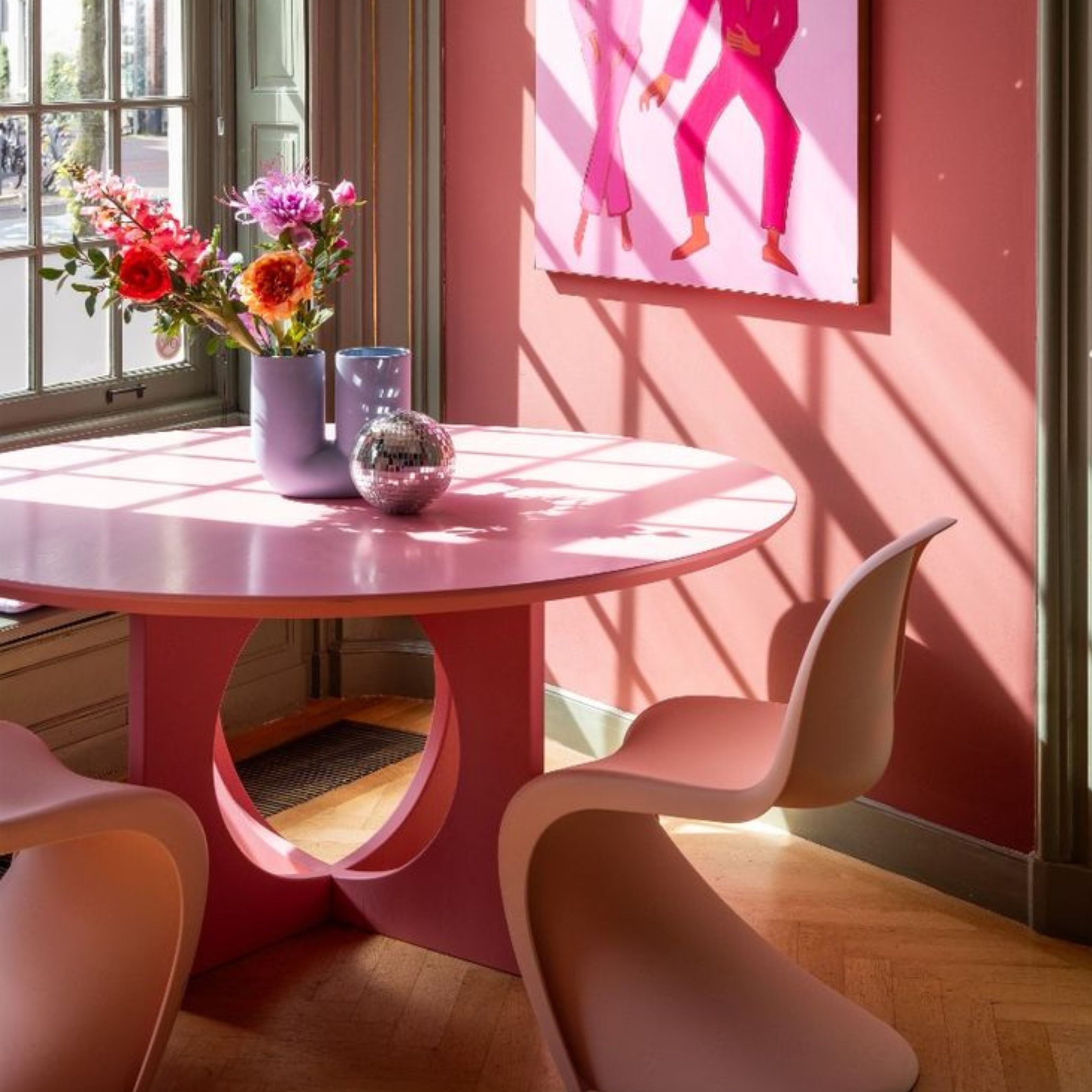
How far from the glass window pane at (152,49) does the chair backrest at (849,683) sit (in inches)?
93.1

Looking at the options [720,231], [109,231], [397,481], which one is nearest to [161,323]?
[109,231]

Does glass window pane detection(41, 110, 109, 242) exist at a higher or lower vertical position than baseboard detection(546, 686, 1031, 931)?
higher

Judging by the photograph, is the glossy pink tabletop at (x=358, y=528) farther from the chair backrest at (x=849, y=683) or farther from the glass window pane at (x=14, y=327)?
the glass window pane at (x=14, y=327)

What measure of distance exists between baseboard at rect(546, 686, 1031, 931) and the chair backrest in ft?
2.78

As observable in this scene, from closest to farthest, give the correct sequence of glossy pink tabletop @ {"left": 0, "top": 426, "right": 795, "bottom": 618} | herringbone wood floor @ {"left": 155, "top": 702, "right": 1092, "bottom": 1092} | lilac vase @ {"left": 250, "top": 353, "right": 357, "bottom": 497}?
glossy pink tabletop @ {"left": 0, "top": 426, "right": 795, "bottom": 618}, herringbone wood floor @ {"left": 155, "top": 702, "right": 1092, "bottom": 1092}, lilac vase @ {"left": 250, "top": 353, "right": 357, "bottom": 497}

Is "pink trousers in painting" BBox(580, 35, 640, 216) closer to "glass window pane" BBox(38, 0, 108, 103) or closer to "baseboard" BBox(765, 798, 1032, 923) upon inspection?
"glass window pane" BBox(38, 0, 108, 103)

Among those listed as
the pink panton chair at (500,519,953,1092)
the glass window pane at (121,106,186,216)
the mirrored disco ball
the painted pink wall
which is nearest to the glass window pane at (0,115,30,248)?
the glass window pane at (121,106,186,216)

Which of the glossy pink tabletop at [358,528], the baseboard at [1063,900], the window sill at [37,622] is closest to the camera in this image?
the glossy pink tabletop at [358,528]

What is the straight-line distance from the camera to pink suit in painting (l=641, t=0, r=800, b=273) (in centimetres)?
371

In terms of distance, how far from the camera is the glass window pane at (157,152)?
4430mm

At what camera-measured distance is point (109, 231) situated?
3072mm

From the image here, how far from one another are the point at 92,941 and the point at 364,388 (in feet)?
3.17

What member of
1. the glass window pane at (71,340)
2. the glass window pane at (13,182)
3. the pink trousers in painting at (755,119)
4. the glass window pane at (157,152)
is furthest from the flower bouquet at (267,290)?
the glass window pane at (157,152)

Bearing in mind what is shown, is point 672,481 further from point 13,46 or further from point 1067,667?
point 13,46
